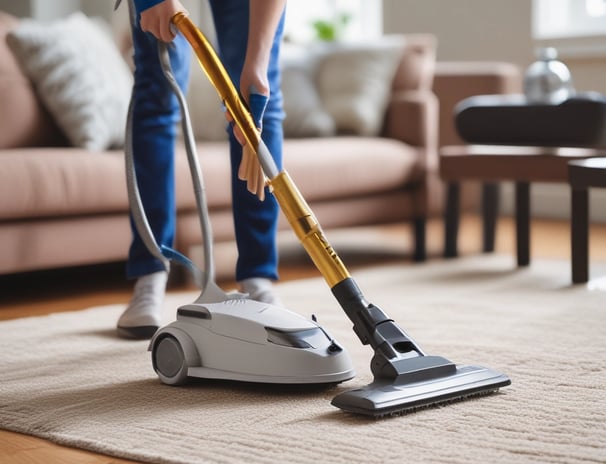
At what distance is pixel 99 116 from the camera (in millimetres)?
2920

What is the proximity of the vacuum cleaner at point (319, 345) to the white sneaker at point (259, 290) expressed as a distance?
34 cm

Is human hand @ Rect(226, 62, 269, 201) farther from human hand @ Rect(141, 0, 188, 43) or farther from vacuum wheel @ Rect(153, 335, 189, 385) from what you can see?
vacuum wheel @ Rect(153, 335, 189, 385)

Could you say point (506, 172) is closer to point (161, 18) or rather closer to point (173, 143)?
point (173, 143)

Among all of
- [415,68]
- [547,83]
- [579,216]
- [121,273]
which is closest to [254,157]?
[579,216]

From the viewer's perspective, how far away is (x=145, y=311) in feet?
6.65

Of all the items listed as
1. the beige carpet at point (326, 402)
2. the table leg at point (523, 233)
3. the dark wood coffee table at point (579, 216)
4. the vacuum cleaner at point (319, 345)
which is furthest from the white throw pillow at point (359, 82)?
the vacuum cleaner at point (319, 345)

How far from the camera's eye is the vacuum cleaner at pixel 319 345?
4.64ft

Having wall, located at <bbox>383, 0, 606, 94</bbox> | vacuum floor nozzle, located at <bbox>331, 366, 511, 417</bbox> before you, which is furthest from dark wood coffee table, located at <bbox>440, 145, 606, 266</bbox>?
vacuum floor nozzle, located at <bbox>331, 366, 511, 417</bbox>

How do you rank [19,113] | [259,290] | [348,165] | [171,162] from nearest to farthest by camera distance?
1. [259,290]
2. [171,162]
3. [19,113]
4. [348,165]

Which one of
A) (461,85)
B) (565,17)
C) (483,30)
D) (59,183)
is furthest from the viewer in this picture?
(483,30)

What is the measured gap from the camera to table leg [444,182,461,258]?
10.9ft

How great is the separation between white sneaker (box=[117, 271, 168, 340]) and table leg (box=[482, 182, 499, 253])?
1.60 meters

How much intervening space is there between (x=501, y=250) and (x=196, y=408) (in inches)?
89.1

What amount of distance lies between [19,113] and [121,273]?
0.56m
